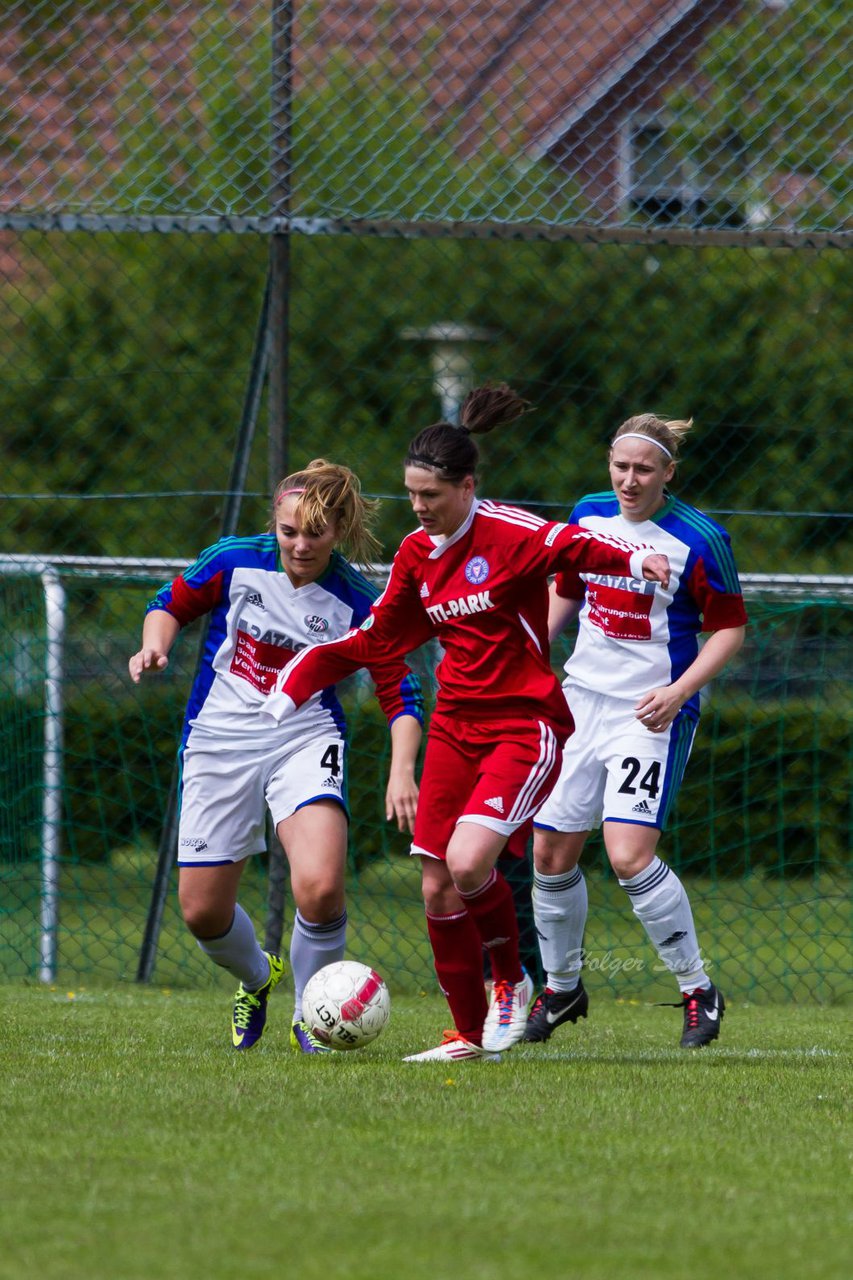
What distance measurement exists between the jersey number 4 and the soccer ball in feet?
3.33

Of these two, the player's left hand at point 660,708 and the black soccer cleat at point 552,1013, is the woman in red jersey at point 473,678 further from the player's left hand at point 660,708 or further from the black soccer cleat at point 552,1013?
the black soccer cleat at point 552,1013

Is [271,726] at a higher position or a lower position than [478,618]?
lower

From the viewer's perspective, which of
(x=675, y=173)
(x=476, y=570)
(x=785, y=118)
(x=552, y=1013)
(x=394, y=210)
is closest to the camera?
(x=476, y=570)

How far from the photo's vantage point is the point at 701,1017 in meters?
5.51

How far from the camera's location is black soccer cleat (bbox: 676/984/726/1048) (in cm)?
549

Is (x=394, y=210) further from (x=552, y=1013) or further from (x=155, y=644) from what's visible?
(x=552, y=1013)

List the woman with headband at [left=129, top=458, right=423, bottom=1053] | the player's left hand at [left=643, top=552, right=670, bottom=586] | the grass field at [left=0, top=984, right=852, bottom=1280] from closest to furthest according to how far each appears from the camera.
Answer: the grass field at [left=0, top=984, right=852, bottom=1280]
the player's left hand at [left=643, top=552, right=670, bottom=586]
the woman with headband at [left=129, top=458, right=423, bottom=1053]

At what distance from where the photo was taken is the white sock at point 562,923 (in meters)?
5.77

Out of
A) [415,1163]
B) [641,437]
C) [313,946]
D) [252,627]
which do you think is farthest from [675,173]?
[415,1163]

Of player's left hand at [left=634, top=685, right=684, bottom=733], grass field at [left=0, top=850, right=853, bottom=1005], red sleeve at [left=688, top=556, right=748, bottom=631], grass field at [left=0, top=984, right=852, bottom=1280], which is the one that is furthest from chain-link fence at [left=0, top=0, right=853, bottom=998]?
grass field at [left=0, top=984, right=852, bottom=1280]

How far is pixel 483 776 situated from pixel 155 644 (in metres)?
1.10

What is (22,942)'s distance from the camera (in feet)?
26.2

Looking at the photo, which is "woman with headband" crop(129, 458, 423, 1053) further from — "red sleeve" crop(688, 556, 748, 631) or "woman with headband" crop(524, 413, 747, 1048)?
"red sleeve" crop(688, 556, 748, 631)

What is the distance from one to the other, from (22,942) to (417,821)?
3.59 metres
